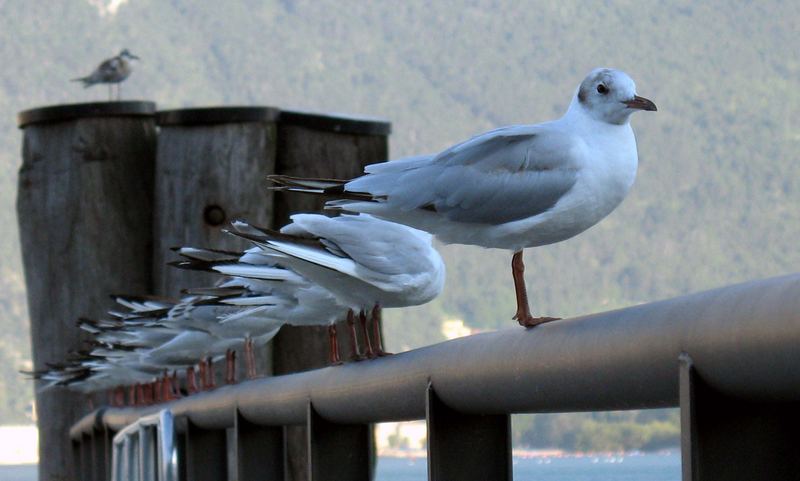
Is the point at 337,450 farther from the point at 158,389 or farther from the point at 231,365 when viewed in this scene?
the point at 158,389

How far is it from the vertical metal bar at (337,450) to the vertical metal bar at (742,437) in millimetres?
1251

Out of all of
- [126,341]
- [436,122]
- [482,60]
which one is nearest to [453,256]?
[436,122]

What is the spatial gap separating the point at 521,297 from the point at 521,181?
0.33m

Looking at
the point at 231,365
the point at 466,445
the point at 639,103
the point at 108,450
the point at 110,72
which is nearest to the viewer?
the point at 466,445

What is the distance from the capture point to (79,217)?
22.5 ft

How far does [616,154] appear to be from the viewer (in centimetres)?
302

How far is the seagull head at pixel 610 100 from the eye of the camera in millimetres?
3068

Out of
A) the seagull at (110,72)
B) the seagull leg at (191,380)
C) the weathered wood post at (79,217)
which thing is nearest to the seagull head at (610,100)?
the weathered wood post at (79,217)

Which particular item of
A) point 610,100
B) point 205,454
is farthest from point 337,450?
point 205,454

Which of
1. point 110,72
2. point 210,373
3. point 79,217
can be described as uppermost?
point 110,72

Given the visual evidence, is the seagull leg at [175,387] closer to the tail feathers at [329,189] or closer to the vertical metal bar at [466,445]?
the tail feathers at [329,189]

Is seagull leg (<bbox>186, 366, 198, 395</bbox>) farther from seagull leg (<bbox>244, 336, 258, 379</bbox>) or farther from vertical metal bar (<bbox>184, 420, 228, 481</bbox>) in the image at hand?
vertical metal bar (<bbox>184, 420, 228, 481</bbox>)

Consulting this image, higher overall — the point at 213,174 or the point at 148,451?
the point at 213,174

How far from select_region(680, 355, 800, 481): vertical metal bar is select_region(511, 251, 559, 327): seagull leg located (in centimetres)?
114
